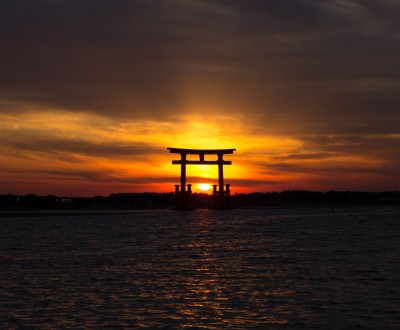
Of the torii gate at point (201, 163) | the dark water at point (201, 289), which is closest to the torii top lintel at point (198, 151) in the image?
the torii gate at point (201, 163)

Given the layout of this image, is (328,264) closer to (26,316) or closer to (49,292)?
(49,292)

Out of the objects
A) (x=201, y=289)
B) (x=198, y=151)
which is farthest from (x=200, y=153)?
(x=201, y=289)

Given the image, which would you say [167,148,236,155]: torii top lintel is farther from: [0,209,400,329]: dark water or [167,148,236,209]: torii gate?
[0,209,400,329]: dark water

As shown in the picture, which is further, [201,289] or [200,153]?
[200,153]

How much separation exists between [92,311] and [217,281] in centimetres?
721

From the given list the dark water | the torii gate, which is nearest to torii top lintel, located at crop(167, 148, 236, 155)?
the torii gate

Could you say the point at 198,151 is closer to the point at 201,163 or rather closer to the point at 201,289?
the point at 201,163

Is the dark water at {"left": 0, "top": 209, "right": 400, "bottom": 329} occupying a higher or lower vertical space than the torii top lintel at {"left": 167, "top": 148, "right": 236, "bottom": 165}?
lower

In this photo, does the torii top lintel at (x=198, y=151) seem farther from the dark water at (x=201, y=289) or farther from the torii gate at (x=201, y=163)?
the dark water at (x=201, y=289)

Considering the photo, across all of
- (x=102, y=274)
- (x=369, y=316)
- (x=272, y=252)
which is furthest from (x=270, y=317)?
(x=272, y=252)

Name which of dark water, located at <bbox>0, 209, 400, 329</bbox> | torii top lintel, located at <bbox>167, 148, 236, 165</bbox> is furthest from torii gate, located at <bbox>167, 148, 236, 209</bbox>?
dark water, located at <bbox>0, 209, 400, 329</bbox>

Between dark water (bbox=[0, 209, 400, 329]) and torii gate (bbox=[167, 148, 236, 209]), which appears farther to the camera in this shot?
torii gate (bbox=[167, 148, 236, 209])

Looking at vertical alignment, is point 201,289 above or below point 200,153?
below

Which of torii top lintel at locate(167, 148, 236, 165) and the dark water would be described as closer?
the dark water
